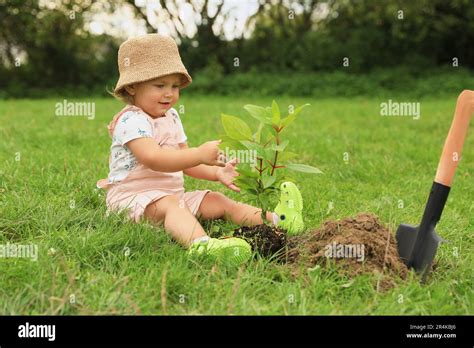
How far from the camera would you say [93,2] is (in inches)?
525

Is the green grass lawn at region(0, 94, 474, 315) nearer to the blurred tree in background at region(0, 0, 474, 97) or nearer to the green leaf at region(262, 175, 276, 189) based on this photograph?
the green leaf at region(262, 175, 276, 189)

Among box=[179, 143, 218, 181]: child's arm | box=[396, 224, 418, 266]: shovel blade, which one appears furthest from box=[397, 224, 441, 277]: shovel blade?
box=[179, 143, 218, 181]: child's arm

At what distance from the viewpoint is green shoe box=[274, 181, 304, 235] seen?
9.34ft

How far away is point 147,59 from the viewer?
Result: 9.13ft

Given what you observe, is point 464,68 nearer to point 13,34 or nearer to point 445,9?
point 445,9

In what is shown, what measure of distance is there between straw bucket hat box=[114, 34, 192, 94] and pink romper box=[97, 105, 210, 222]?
178mm

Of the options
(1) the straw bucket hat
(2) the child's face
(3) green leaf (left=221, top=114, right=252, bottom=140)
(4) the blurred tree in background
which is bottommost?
(3) green leaf (left=221, top=114, right=252, bottom=140)

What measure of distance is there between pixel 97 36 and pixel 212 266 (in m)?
12.2

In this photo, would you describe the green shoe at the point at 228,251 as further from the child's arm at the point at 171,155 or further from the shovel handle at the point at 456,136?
the shovel handle at the point at 456,136

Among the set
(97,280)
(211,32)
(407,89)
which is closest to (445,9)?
(407,89)

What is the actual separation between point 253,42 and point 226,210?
1092 cm

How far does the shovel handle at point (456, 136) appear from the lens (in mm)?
2260

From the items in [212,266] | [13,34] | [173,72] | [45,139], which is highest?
[13,34]

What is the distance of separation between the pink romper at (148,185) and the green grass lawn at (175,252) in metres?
0.10
